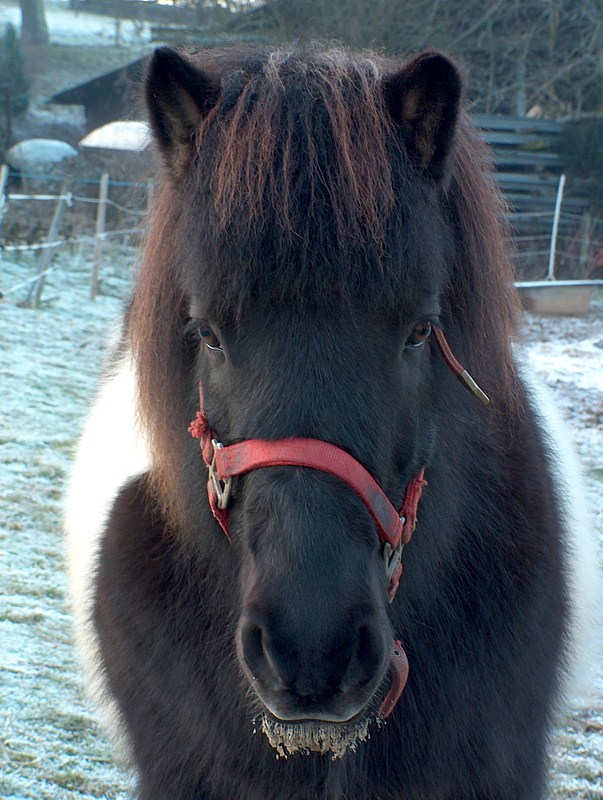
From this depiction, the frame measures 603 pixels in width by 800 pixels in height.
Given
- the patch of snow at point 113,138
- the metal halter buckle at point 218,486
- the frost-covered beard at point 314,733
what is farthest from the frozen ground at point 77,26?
the frost-covered beard at point 314,733

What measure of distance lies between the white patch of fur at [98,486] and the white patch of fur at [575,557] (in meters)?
1.36

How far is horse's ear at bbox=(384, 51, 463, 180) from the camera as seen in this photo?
167cm

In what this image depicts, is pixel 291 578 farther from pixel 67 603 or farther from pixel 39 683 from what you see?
pixel 67 603

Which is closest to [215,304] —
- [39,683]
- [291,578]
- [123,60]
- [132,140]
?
[291,578]

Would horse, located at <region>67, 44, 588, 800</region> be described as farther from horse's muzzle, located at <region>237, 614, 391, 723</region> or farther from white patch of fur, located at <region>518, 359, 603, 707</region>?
white patch of fur, located at <region>518, 359, 603, 707</region>

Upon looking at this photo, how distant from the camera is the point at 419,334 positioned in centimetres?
167

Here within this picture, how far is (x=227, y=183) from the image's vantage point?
5.31 ft

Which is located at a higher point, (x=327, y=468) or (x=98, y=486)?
(x=327, y=468)

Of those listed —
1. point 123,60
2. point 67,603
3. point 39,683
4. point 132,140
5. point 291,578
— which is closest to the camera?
point 291,578

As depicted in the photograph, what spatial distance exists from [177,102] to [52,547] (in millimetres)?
3246

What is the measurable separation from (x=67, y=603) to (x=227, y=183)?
2.83 meters

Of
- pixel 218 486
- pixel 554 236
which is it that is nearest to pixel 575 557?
pixel 218 486

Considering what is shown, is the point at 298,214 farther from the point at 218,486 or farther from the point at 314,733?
the point at 314,733

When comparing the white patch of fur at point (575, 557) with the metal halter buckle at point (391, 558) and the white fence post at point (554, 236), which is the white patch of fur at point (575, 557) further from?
the white fence post at point (554, 236)
